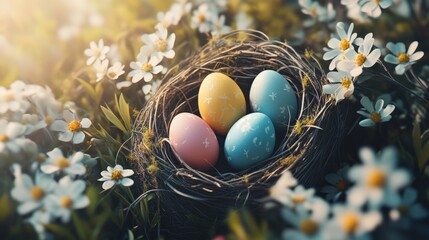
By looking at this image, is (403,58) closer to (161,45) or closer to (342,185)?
(342,185)

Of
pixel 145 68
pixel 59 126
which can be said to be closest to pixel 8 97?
pixel 59 126

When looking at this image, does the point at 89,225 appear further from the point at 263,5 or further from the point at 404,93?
the point at 263,5

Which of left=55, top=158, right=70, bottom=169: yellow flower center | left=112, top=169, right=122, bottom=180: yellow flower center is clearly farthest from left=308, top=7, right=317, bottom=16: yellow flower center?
left=55, top=158, right=70, bottom=169: yellow flower center

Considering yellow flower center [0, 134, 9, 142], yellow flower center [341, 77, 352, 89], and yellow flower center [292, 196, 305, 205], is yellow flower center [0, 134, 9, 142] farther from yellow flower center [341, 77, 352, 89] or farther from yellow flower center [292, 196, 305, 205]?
yellow flower center [341, 77, 352, 89]

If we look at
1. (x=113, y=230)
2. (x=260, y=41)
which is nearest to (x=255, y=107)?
(x=260, y=41)

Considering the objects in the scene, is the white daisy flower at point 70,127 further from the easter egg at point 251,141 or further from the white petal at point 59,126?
the easter egg at point 251,141

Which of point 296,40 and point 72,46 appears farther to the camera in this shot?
point 72,46
